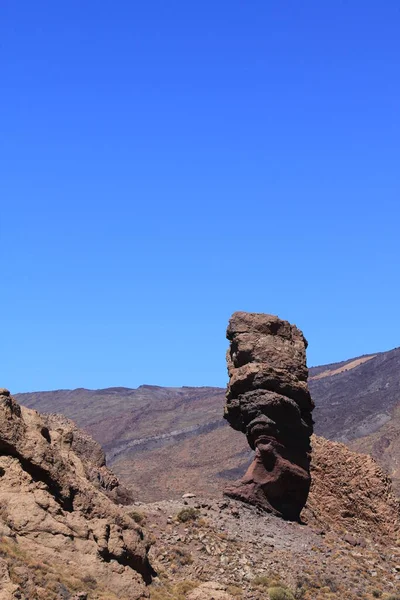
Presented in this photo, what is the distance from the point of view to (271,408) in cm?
2784

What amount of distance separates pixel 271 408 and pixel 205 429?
83.5 meters

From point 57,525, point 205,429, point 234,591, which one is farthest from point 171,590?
point 205,429

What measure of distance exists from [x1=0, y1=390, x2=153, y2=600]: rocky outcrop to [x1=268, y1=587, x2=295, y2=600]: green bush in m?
4.10

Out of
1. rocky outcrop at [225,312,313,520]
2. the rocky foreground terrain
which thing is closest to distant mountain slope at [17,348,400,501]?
the rocky foreground terrain

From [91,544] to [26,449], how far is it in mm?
2072

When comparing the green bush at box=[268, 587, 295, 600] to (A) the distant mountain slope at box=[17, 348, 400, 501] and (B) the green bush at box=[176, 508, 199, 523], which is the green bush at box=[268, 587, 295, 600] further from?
(A) the distant mountain slope at box=[17, 348, 400, 501]

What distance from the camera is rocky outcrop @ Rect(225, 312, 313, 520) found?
27.7 m

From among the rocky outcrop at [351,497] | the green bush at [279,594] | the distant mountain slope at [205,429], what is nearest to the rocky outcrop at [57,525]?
the green bush at [279,594]

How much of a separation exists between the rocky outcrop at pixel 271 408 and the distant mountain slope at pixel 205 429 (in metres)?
32.0

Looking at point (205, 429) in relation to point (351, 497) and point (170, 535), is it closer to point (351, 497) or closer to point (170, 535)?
point (351, 497)

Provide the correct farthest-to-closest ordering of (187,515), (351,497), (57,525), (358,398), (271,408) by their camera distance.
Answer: (358,398)
(351,497)
(271,408)
(187,515)
(57,525)

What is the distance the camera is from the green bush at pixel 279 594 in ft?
67.3

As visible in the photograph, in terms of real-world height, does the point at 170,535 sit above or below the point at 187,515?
below

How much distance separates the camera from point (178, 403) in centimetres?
13750
